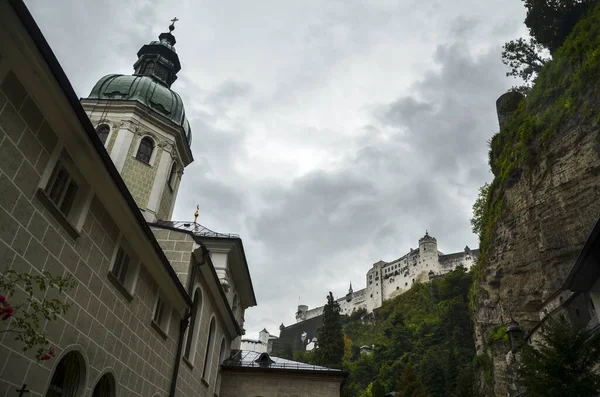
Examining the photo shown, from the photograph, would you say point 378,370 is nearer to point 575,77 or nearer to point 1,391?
point 575,77

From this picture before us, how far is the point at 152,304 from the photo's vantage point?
11.4 m

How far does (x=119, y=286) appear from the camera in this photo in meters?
9.51

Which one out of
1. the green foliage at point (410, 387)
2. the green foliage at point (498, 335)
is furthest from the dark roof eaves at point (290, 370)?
the green foliage at point (410, 387)

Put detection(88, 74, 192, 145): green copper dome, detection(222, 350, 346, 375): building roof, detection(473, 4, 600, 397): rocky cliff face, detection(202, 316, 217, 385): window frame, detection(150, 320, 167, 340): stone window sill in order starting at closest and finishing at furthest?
detection(150, 320, 167, 340): stone window sill, detection(202, 316, 217, 385): window frame, detection(222, 350, 346, 375): building roof, detection(473, 4, 600, 397): rocky cliff face, detection(88, 74, 192, 145): green copper dome

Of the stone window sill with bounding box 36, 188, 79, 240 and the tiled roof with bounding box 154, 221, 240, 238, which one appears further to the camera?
the tiled roof with bounding box 154, 221, 240, 238

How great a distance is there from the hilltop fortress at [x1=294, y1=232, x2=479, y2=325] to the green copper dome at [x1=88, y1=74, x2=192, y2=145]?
282 ft

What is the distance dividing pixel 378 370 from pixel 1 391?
72.6m

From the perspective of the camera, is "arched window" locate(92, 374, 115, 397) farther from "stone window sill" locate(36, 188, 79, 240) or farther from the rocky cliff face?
the rocky cliff face

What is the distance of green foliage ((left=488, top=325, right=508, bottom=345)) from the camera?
25.3 meters

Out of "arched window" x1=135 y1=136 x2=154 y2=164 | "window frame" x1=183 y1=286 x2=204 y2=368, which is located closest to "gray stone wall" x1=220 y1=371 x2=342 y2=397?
"window frame" x1=183 y1=286 x2=204 y2=368

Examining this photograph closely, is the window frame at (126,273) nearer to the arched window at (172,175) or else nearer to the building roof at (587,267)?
the building roof at (587,267)

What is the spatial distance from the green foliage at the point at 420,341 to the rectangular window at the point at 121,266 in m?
38.7

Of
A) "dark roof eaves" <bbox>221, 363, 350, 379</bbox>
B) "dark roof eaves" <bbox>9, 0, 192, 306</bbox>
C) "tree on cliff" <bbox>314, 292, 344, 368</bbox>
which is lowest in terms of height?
"dark roof eaves" <bbox>221, 363, 350, 379</bbox>

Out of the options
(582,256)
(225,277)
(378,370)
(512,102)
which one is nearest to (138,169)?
(225,277)
